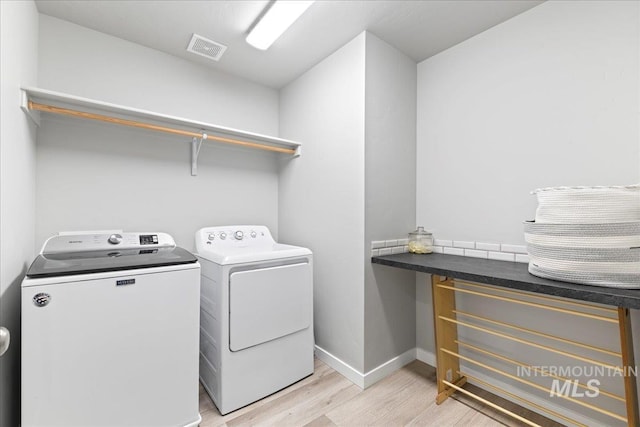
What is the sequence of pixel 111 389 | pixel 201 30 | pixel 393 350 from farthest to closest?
pixel 393 350, pixel 201 30, pixel 111 389

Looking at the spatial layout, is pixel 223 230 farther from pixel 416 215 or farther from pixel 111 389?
pixel 416 215

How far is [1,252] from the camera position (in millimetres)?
1107

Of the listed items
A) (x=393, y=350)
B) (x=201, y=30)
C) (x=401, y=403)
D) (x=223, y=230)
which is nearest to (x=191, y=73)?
(x=201, y=30)

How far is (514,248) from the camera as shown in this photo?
5.63 feet

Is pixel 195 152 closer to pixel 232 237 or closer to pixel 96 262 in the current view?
pixel 232 237

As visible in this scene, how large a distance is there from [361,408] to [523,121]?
200 centimetres

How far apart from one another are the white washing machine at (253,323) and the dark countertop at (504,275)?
605 mm

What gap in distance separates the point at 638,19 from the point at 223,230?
8.86 feet

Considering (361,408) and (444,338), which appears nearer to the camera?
(361,408)

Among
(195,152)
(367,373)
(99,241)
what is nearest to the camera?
(99,241)

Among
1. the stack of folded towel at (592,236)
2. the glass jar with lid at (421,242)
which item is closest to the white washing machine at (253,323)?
the glass jar with lid at (421,242)

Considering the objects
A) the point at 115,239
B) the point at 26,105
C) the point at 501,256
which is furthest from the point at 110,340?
the point at 501,256

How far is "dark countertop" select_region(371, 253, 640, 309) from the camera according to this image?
103cm

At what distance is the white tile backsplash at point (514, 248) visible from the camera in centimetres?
167
